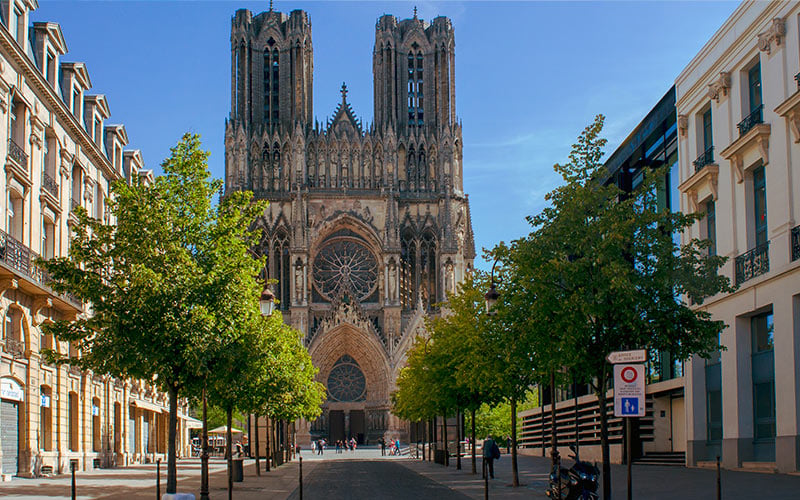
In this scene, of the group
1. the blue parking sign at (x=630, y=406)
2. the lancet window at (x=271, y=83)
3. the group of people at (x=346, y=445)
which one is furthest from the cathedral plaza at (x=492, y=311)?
the lancet window at (x=271, y=83)

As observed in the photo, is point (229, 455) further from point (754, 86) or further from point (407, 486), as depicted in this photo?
point (754, 86)

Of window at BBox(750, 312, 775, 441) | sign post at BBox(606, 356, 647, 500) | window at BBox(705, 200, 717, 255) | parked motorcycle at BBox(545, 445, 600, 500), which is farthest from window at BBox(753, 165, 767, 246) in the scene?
sign post at BBox(606, 356, 647, 500)

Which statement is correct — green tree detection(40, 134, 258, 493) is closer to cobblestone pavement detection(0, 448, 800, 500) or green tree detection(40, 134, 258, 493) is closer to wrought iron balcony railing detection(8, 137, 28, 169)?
cobblestone pavement detection(0, 448, 800, 500)

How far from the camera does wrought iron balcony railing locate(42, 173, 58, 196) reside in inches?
1326

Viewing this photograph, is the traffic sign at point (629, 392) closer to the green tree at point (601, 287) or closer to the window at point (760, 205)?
the green tree at point (601, 287)

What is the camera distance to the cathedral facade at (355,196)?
76375mm

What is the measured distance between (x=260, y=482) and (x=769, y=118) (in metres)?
19.0

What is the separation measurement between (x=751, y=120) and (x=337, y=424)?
56196mm

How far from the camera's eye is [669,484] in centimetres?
2405

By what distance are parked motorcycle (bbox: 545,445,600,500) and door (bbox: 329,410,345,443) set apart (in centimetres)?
6011

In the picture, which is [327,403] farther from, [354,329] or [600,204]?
[600,204]

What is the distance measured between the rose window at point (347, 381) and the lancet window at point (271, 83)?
20485 mm

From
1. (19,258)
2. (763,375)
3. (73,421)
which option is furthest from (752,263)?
(73,421)

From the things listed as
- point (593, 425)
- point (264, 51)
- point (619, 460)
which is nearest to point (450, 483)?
→ point (619, 460)
